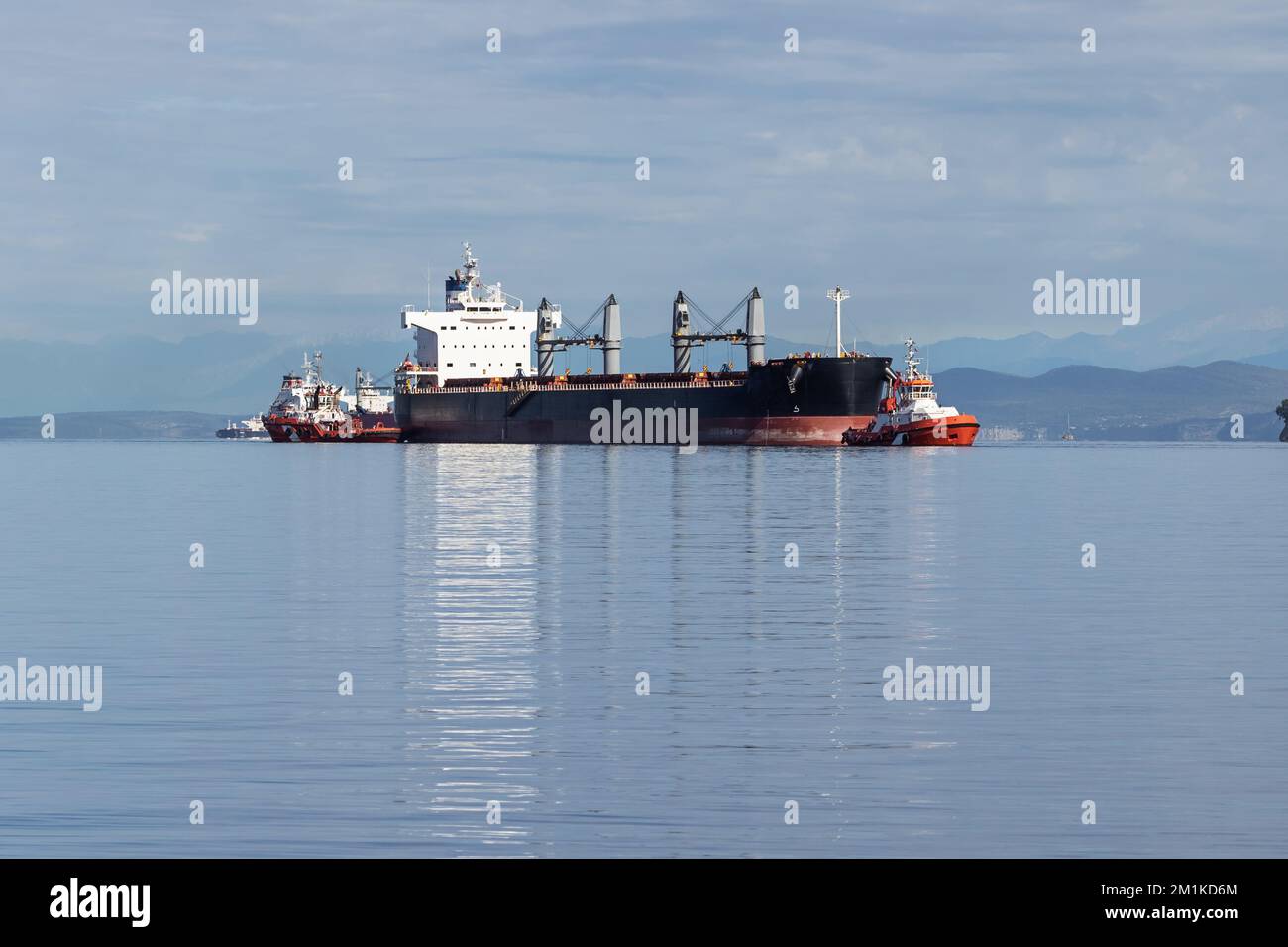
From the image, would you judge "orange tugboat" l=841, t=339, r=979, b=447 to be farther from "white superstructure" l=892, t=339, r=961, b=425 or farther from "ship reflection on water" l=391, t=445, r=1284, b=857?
"ship reflection on water" l=391, t=445, r=1284, b=857

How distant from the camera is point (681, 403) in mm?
137000

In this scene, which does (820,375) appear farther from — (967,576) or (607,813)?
(607,813)

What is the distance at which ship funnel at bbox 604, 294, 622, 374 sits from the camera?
169 m

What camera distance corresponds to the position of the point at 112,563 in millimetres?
39438

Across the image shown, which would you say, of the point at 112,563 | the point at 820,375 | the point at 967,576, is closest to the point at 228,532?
the point at 112,563
